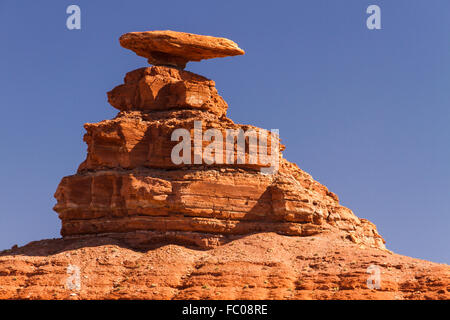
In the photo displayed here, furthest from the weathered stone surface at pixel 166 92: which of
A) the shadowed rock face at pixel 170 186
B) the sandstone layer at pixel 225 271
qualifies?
the sandstone layer at pixel 225 271

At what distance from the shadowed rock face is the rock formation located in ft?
0.24

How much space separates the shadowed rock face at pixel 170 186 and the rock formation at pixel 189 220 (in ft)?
0.24

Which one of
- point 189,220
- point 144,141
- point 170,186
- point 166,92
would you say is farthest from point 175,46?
point 189,220

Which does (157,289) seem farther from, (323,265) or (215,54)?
(215,54)

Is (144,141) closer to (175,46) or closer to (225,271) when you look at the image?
(175,46)

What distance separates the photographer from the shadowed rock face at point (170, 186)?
57.7m

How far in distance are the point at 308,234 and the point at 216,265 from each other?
27.6 ft

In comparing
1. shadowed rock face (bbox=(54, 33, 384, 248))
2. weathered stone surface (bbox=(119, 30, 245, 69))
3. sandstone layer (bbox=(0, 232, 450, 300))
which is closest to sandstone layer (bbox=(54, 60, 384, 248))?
shadowed rock face (bbox=(54, 33, 384, 248))

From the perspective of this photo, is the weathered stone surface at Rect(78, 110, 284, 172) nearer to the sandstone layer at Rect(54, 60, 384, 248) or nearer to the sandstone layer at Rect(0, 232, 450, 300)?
the sandstone layer at Rect(54, 60, 384, 248)

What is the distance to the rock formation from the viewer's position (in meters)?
51.5

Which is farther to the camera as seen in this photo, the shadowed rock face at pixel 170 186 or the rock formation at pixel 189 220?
the shadowed rock face at pixel 170 186

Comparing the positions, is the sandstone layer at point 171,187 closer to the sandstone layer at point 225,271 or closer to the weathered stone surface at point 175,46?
the sandstone layer at point 225,271

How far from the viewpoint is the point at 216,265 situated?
53.4m
